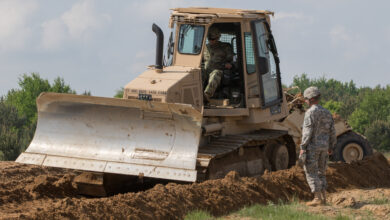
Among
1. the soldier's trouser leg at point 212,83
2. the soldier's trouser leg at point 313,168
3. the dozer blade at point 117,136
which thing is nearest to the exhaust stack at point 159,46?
the soldier's trouser leg at point 212,83

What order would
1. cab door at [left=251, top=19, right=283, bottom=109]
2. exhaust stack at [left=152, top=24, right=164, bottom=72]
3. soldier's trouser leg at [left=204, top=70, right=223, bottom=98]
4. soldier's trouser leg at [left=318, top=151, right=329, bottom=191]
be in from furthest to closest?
cab door at [left=251, top=19, right=283, bottom=109]
soldier's trouser leg at [left=204, top=70, right=223, bottom=98]
exhaust stack at [left=152, top=24, right=164, bottom=72]
soldier's trouser leg at [left=318, top=151, right=329, bottom=191]

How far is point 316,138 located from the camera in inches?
391

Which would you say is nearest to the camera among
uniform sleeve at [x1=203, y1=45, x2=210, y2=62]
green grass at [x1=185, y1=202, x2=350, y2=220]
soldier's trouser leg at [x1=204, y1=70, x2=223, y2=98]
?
green grass at [x1=185, y1=202, x2=350, y2=220]

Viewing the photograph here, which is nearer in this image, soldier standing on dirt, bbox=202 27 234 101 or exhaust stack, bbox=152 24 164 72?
exhaust stack, bbox=152 24 164 72

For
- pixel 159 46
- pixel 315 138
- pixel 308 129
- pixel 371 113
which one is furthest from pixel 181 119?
pixel 371 113

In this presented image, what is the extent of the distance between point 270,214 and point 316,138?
157 cm

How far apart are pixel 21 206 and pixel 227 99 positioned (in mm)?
4272

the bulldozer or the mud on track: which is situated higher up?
the bulldozer

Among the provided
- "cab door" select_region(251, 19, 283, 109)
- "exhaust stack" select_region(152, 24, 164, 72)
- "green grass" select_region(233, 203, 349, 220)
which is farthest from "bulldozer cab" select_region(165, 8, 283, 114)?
"green grass" select_region(233, 203, 349, 220)

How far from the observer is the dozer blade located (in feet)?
33.7

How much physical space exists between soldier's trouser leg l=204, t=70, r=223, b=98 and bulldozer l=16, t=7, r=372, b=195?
0.39ft

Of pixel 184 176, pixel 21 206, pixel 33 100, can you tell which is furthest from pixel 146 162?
pixel 33 100

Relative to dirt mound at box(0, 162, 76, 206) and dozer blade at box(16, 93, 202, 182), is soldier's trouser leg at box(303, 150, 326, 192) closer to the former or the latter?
dozer blade at box(16, 93, 202, 182)

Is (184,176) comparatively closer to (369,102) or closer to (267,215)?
(267,215)
